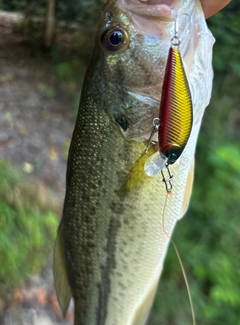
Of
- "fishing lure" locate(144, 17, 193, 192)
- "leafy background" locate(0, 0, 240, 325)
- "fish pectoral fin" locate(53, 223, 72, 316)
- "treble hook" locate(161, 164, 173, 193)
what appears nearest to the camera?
"fishing lure" locate(144, 17, 193, 192)

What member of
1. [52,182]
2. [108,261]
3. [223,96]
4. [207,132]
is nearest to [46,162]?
[52,182]

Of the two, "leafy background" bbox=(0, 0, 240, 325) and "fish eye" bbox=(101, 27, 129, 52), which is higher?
"fish eye" bbox=(101, 27, 129, 52)

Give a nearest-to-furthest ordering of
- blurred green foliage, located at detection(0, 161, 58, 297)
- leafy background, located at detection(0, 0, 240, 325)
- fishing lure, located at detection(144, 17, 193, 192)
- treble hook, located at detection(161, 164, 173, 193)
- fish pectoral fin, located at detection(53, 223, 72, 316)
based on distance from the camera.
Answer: fishing lure, located at detection(144, 17, 193, 192), treble hook, located at detection(161, 164, 173, 193), fish pectoral fin, located at detection(53, 223, 72, 316), blurred green foliage, located at detection(0, 161, 58, 297), leafy background, located at detection(0, 0, 240, 325)

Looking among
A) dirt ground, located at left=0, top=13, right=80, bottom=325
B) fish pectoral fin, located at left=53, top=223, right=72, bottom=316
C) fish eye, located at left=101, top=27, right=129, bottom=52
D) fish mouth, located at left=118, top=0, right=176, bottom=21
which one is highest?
fish mouth, located at left=118, top=0, right=176, bottom=21

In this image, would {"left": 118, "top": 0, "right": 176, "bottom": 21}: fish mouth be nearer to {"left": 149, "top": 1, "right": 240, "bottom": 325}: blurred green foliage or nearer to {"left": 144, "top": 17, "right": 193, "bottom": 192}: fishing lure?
{"left": 144, "top": 17, "right": 193, "bottom": 192}: fishing lure

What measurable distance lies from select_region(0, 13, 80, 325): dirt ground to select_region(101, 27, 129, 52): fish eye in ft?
5.37

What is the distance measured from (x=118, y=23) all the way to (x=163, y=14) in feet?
0.33

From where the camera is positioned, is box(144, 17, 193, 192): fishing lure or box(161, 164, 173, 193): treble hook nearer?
box(144, 17, 193, 192): fishing lure

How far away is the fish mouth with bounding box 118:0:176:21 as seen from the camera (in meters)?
A: 0.80

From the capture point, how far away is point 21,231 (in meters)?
2.12

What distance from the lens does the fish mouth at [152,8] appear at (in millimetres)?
799

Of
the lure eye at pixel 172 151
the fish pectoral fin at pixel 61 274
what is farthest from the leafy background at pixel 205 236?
the lure eye at pixel 172 151

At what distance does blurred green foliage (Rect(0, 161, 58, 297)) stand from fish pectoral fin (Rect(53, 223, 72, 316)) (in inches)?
43.1

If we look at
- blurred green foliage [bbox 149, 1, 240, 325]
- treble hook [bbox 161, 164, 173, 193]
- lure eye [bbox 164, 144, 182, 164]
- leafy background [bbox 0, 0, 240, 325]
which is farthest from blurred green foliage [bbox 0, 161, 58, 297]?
lure eye [bbox 164, 144, 182, 164]
